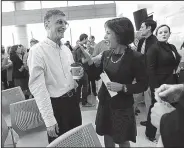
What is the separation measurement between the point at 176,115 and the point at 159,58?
164 centimetres

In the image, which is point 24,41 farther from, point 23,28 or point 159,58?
point 159,58

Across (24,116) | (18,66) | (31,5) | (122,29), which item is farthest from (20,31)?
(122,29)

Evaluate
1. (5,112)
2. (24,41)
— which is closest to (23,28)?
(24,41)

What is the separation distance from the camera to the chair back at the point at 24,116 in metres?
1.73

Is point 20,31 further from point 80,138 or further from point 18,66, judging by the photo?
point 80,138

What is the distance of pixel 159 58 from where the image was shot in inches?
85.6

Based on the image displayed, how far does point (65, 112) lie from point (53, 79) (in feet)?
0.93

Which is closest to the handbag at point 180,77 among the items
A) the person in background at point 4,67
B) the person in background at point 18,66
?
the person in background at point 18,66

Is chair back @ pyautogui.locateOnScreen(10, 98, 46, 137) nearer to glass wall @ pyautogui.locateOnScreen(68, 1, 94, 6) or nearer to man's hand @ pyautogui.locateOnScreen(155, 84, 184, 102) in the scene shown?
man's hand @ pyautogui.locateOnScreen(155, 84, 184, 102)

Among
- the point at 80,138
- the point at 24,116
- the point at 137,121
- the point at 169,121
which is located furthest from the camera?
the point at 137,121

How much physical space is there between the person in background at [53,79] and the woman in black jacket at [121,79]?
0.24m

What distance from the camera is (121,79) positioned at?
1417 millimetres

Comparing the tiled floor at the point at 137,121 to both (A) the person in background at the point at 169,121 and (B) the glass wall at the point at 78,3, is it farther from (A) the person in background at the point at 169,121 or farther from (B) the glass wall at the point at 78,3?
(B) the glass wall at the point at 78,3

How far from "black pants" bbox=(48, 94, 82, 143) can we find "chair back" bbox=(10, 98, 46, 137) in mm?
387
